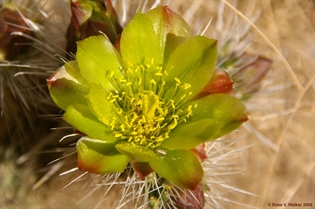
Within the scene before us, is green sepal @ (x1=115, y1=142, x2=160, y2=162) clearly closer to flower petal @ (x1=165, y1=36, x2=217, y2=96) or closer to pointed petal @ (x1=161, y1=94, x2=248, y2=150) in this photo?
pointed petal @ (x1=161, y1=94, x2=248, y2=150)

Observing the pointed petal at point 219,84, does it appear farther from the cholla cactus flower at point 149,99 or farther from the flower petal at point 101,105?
the flower petal at point 101,105

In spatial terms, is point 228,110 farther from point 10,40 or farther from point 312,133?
point 312,133

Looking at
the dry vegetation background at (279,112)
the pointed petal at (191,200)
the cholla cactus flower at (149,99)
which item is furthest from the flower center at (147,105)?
the dry vegetation background at (279,112)

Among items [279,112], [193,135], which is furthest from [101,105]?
[279,112]

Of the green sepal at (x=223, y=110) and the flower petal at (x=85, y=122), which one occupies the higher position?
the green sepal at (x=223, y=110)

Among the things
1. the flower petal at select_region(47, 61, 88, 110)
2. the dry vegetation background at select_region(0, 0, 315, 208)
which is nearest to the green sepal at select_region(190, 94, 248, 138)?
the flower petal at select_region(47, 61, 88, 110)

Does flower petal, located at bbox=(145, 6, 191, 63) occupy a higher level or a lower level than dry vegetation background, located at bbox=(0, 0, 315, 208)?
higher

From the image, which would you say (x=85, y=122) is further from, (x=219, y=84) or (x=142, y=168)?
(x=219, y=84)
